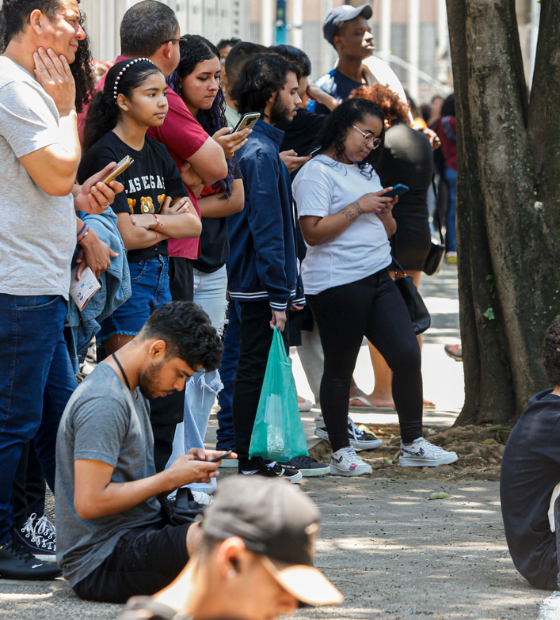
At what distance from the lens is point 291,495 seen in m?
1.57

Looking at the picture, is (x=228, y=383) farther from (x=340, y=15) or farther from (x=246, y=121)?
(x=340, y=15)

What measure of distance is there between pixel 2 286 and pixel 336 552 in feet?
5.60

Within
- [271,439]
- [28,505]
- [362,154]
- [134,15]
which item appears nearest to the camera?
[28,505]

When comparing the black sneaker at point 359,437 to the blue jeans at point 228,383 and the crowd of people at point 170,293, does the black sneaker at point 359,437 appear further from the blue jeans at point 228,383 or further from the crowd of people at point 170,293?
the blue jeans at point 228,383

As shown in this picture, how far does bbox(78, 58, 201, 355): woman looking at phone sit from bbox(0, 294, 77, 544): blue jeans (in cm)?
54

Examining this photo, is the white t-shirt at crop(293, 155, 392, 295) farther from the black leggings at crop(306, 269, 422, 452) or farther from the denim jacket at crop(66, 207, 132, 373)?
the denim jacket at crop(66, 207, 132, 373)

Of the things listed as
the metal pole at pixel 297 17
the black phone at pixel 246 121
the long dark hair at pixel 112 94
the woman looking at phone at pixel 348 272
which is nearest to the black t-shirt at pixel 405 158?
the woman looking at phone at pixel 348 272

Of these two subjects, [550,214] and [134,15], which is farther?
[550,214]

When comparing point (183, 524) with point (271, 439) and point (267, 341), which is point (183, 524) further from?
point (267, 341)

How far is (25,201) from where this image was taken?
11.1ft

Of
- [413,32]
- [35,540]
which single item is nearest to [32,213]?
[35,540]

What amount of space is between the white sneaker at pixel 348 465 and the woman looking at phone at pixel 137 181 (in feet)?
5.35

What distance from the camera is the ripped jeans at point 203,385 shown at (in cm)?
456

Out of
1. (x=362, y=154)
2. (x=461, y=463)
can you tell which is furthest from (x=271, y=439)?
(x=362, y=154)
